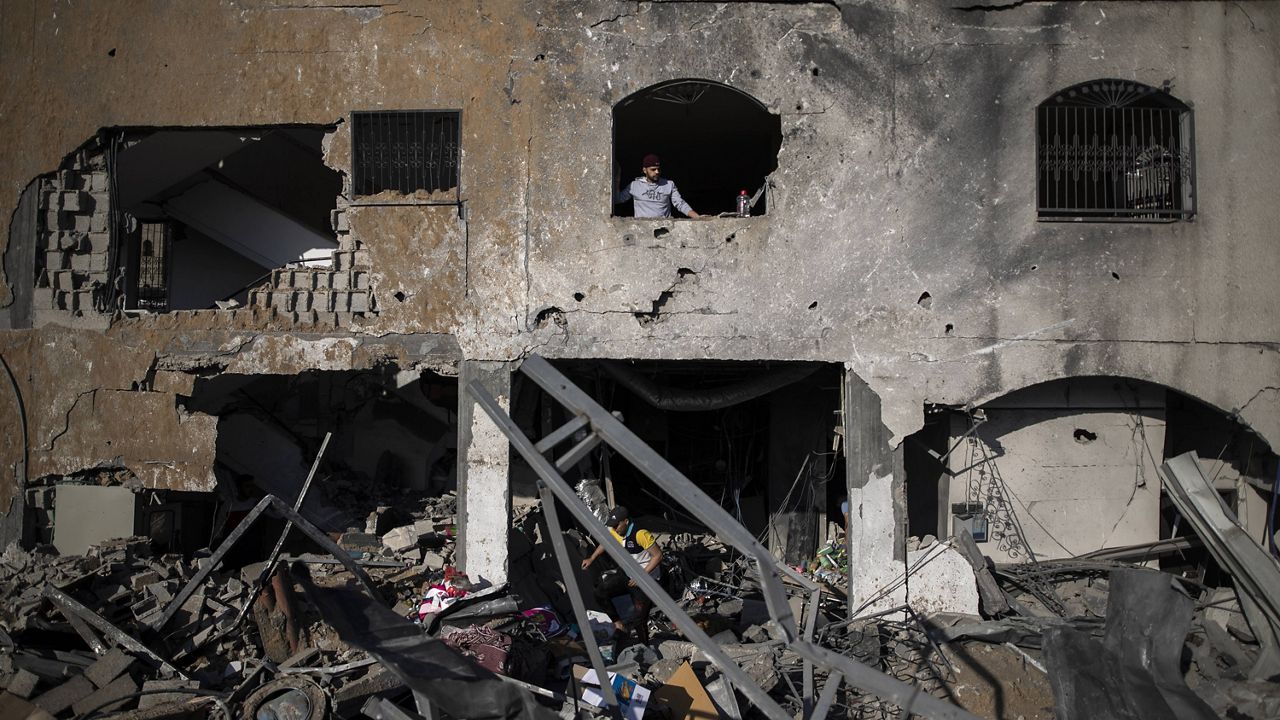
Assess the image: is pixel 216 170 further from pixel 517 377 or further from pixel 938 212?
pixel 938 212

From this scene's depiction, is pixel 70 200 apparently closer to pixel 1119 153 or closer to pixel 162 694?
pixel 162 694

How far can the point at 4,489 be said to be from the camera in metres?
8.80

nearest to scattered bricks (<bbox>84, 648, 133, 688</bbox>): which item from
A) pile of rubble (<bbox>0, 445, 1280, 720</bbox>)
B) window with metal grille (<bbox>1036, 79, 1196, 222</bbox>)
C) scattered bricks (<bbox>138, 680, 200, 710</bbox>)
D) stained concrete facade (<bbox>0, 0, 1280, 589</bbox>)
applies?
pile of rubble (<bbox>0, 445, 1280, 720</bbox>)

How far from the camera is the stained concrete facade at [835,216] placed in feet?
27.5

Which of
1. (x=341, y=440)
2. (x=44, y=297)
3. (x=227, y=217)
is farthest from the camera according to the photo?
(x=227, y=217)

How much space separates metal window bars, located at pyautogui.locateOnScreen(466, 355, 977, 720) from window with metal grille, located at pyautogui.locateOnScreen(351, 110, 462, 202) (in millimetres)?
4187

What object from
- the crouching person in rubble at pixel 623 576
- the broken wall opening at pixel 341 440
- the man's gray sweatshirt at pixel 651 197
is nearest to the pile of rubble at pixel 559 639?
the crouching person in rubble at pixel 623 576

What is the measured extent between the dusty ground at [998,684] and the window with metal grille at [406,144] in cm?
616

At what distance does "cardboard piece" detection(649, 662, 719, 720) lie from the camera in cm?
657

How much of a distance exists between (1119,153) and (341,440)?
9728 mm

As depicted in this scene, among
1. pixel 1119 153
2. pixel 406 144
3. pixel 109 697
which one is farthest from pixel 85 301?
pixel 1119 153

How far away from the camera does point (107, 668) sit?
6.61 meters

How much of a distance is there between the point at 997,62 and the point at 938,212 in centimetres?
150

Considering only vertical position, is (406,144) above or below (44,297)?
above
